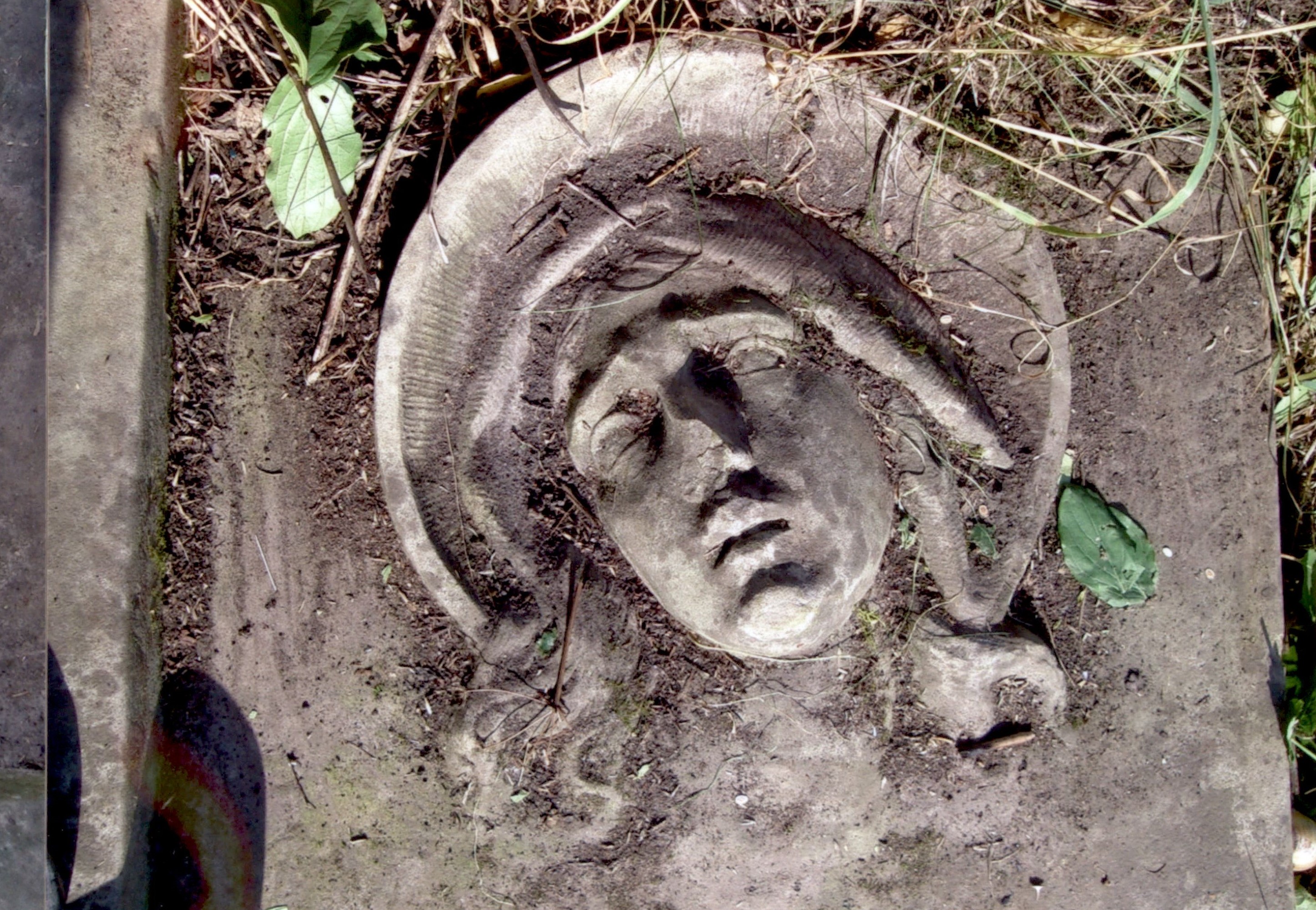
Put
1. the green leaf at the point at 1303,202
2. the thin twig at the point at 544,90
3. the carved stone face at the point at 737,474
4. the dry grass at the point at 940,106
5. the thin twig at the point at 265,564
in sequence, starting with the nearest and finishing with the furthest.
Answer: the carved stone face at the point at 737,474 → the thin twig at the point at 544,90 → the dry grass at the point at 940,106 → the green leaf at the point at 1303,202 → the thin twig at the point at 265,564

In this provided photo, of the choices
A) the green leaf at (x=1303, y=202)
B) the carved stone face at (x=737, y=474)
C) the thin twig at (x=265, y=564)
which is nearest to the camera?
the carved stone face at (x=737, y=474)

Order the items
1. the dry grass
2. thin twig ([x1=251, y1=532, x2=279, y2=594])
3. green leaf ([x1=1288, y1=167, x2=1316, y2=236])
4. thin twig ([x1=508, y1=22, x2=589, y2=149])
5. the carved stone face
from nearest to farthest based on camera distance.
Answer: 1. the carved stone face
2. thin twig ([x1=508, y1=22, x2=589, y2=149])
3. the dry grass
4. green leaf ([x1=1288, y1=167, x2=1316, y2=236])
5. thin twig ([x1=251, y1=532, x2=279, y2=594])

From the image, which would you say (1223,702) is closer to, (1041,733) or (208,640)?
(1041,733)

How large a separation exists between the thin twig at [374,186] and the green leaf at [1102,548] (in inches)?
96.7

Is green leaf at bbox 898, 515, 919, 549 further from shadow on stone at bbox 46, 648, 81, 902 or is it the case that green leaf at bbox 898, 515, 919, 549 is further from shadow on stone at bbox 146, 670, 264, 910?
shadow on stone at bbox 46, 648, 81, 902

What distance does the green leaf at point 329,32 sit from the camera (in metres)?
2.23

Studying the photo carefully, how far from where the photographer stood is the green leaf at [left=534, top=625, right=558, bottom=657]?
2.48 m

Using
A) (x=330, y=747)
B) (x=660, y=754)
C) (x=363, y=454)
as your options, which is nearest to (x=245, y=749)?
(x=330, y=747)

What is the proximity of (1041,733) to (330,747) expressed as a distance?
8.15 feet

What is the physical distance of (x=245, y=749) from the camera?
8.96 ft

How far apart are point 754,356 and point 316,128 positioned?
1.43 m

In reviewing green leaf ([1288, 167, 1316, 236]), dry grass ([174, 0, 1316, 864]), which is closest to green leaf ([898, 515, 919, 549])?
dry grass ([174, 0, 1316, 864])

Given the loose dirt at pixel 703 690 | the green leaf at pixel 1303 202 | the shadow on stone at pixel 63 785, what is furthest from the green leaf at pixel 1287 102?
the shadow on stone at pixel 63 785

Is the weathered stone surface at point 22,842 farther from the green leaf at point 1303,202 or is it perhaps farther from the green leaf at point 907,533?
the green leaf at point 1303,202
